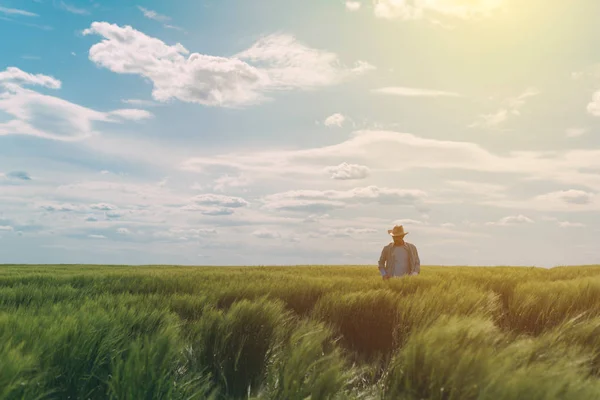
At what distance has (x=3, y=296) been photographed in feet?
20.7

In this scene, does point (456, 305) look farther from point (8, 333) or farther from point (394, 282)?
point (8, 333)

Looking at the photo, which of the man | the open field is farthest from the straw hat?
the open field

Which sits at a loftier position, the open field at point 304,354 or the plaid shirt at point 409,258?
the plaid shirt at point 409,258

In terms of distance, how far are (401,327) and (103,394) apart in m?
2.34

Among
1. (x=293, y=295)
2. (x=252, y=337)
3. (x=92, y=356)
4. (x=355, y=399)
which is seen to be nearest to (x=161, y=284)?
(x=293, y=295)

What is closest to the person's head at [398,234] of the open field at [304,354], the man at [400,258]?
the man at [400,258]

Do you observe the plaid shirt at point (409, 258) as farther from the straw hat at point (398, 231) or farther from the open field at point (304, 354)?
the open field at point (304, 354)

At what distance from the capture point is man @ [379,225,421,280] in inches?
385

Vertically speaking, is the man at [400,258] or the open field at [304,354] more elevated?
the man at [400,258]

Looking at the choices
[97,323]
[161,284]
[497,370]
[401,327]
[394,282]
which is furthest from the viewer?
[161,284]

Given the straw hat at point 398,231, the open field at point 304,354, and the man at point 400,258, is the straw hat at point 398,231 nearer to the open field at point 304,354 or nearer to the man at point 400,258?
the man at point 400,258

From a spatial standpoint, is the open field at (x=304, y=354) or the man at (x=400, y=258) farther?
the man at (x=400, y=258)

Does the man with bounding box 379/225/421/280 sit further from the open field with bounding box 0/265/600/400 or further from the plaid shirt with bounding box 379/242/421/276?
the open field with bounding box 0/265/600/400

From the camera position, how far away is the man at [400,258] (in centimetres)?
977
